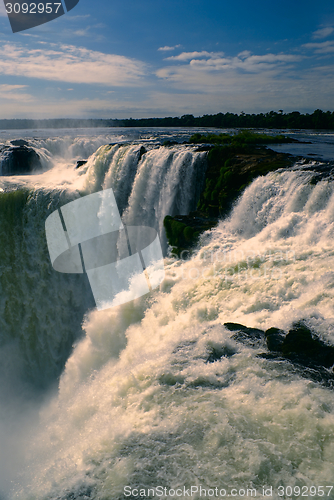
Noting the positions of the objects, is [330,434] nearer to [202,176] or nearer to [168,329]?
[168,329]

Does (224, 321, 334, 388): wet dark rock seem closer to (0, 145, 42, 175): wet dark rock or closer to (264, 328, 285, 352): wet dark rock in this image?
(264, 328, 285, 352): wet dark rock

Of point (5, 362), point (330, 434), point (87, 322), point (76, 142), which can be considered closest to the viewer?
point (330, 434)

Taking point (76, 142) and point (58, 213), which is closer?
point (58, 213)

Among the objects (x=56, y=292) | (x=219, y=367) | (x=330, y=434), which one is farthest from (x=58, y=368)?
(x=330, y=434)

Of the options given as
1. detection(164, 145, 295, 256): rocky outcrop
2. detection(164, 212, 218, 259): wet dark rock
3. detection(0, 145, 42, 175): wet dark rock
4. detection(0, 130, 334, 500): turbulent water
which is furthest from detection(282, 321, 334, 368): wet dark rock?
detection(0, 145, 42, 175): wet dark rock

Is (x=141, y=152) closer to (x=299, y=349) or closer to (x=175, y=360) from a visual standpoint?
(x=175, y=360)

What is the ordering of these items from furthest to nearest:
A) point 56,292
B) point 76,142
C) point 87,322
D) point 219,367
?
point 76,142, point 56,292, point 87,322, point 219,367
